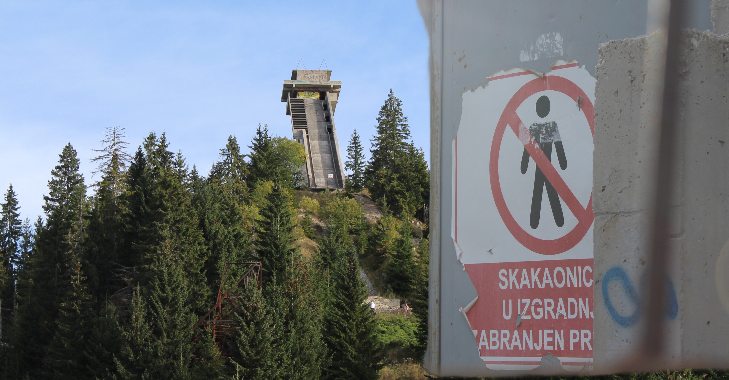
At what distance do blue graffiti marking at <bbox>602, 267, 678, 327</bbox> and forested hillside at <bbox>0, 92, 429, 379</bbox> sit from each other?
27902 millimetres

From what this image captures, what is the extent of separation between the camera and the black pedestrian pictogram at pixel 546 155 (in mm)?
2807

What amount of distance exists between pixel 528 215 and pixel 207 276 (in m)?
42.8

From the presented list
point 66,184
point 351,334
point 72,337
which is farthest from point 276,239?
point 66,184

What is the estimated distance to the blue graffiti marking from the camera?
2.69 metres

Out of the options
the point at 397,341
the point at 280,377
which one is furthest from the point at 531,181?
the point at 397,341

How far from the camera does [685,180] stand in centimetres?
273

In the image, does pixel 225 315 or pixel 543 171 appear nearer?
pixel 543 171

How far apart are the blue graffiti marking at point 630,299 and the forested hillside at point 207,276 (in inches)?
1099

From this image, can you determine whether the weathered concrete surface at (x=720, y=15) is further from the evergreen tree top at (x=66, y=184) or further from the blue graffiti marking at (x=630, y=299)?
the evergreen tree top at (x=66, y=184)

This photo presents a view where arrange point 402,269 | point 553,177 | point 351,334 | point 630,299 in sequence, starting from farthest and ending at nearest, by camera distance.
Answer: point 402,269 < point 351,334 < point 553,177 < point 630,299

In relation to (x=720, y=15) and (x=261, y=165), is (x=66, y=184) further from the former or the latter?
(x=720, y=15)

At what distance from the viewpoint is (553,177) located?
111 inches

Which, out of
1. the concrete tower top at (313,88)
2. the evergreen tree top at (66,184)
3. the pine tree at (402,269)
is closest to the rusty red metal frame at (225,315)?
the pine tree at (402,269)

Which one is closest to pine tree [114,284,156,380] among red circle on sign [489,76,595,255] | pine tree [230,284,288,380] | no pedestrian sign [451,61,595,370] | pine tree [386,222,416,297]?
pine tree [230,284,288,380]
